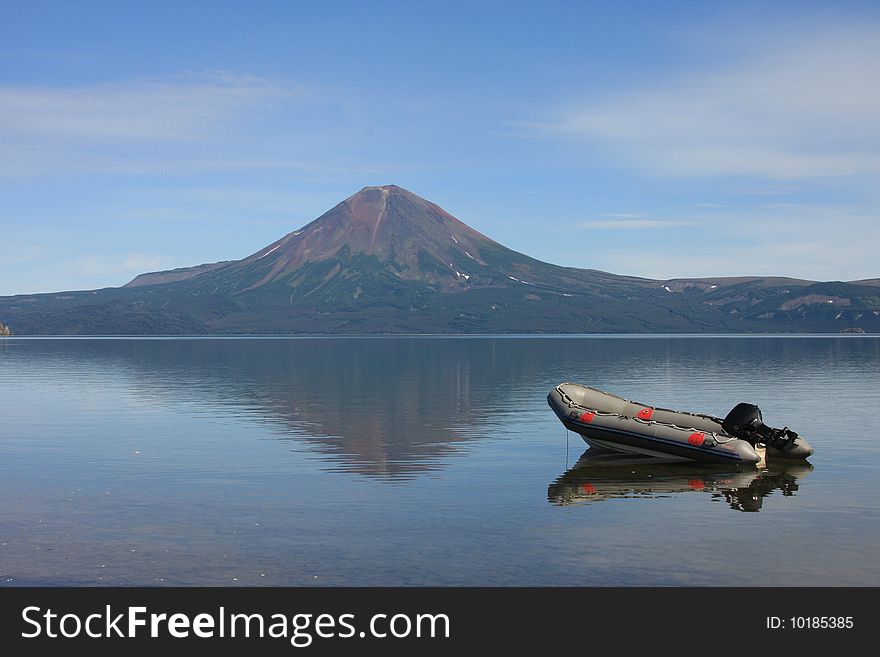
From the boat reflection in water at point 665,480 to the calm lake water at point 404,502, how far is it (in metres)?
0.13

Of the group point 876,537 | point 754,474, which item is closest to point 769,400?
point 754,474

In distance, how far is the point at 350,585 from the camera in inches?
730

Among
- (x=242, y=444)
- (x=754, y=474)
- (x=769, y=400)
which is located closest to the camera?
(x=754, y=474)

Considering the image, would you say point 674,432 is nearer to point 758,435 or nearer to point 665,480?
point 758,435

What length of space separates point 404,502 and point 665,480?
29.6 feet

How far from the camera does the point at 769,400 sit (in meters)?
61.7

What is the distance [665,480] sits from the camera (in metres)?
31.5

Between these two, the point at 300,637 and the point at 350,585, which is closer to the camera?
the point at 300,637

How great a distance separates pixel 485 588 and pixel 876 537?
9975mm

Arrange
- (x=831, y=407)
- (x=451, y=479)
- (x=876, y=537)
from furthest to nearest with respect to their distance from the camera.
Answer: (x=831, y=407) → (x=451, y=479) → (x=876, y=537)

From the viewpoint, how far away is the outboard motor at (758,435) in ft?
115

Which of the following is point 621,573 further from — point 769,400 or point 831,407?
point 769,400

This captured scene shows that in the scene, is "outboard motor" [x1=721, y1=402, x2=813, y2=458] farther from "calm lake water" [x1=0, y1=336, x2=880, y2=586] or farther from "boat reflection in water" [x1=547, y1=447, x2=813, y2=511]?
"calm lake water" [x1=0, y1=336, x2=880, y2=586]

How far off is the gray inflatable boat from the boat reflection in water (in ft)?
1.53
